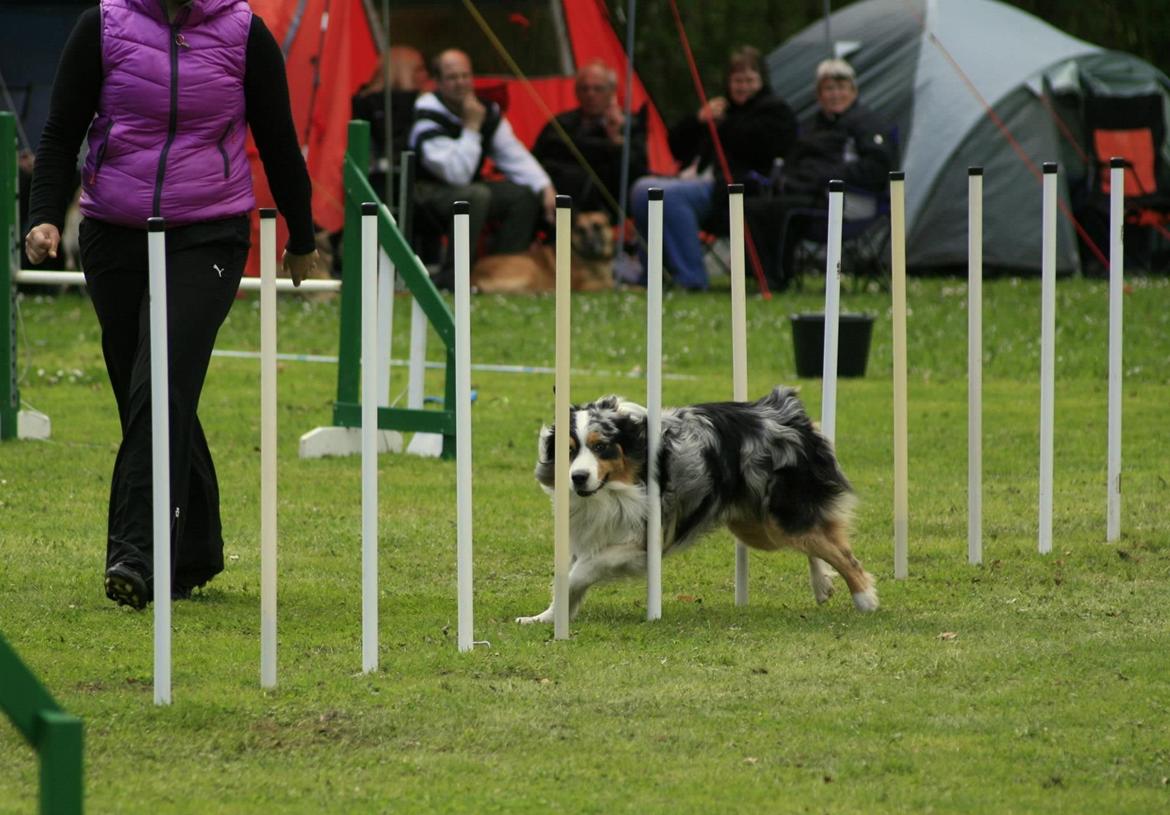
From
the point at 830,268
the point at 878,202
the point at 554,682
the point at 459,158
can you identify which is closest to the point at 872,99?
the point at 878,202

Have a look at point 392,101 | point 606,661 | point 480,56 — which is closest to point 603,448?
A: point 606,661

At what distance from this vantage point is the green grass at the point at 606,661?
3785 mm

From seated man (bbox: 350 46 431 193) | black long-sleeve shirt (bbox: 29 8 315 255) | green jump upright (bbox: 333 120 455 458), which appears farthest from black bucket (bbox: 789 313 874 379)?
black long-sleeve shirt (bbox: 29 8 315 255)

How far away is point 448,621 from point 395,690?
880 millimetres

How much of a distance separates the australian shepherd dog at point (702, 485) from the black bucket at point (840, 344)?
5.38 meters

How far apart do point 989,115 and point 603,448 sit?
12.2 meters

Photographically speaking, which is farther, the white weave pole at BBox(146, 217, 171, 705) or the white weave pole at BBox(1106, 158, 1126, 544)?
the white weave pole at BBox(1106, 158, 1126, 544)

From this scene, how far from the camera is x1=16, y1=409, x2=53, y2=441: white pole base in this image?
876cm

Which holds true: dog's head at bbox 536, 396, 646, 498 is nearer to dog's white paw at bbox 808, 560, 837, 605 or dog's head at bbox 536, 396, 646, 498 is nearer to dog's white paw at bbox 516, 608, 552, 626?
dog's white paw at bbox 516, 608, 552, 626

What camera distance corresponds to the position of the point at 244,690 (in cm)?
446

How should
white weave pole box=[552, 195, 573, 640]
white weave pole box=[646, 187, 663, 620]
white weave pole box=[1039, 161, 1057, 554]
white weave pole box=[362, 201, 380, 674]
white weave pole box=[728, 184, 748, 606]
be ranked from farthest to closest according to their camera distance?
white weave pole box=[1039, 161, 1057, 554] → white weave pole box=[728, 184, 748, 606] → white weave pole box=[646, 187, 663, 620] → white weave pole box=[552, 195, 573, 640] → white weave pole box=[362, 201, 380, 674]

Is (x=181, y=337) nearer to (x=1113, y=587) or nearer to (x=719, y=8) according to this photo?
(x=1113, y=587)

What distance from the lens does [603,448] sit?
5.29 meters

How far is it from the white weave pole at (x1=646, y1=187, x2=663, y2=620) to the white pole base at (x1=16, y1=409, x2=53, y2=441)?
442cm
